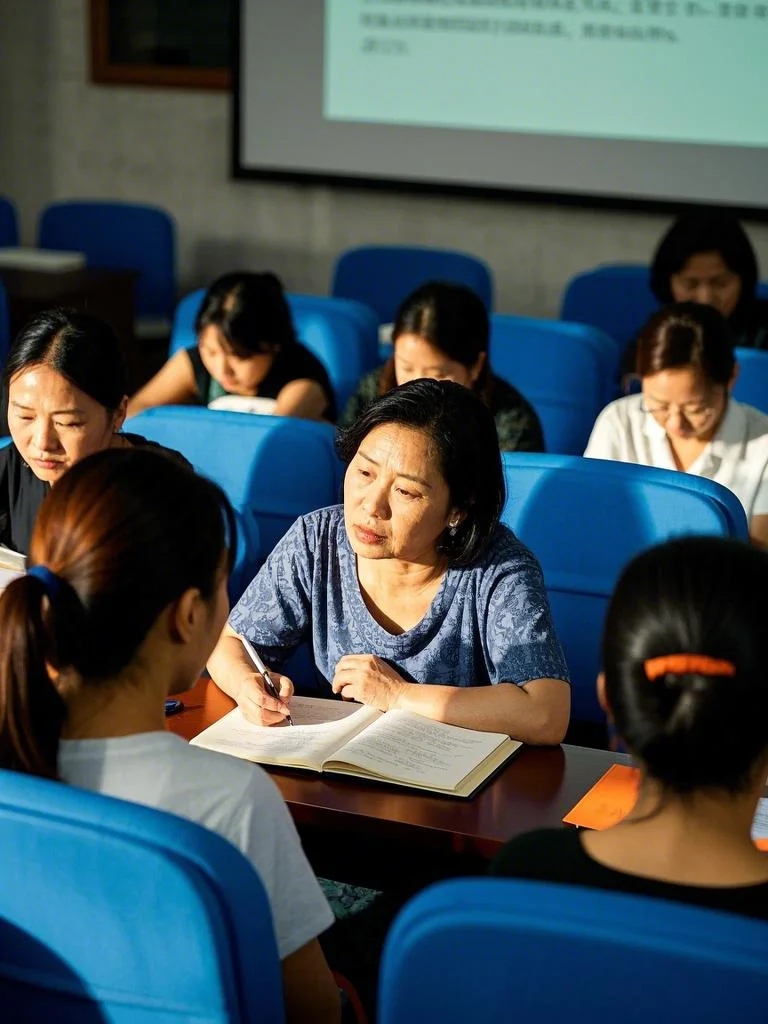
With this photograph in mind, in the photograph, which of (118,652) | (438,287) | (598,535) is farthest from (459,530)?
(438,287)

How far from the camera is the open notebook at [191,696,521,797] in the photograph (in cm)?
175

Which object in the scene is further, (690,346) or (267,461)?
(690,346)

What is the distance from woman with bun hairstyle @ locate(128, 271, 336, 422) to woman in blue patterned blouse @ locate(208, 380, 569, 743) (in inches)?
58.3

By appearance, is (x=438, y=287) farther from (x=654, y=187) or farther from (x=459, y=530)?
(x=654, y=187)

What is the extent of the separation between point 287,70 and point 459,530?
4346 mm

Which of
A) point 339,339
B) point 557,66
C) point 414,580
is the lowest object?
point 414,580

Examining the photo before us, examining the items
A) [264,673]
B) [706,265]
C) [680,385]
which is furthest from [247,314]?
[264,673]

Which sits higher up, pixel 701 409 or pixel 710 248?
pixel 710 248

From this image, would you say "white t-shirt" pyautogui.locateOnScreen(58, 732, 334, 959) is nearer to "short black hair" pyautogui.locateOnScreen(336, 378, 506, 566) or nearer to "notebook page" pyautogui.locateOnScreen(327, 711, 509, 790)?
"notebook page" pyautogui.locateOnScreen(327, 711, 509, 790)

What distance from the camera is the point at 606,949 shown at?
3.26 feet

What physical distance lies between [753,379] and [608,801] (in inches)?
83.0

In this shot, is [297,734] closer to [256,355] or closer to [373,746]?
[373,746]

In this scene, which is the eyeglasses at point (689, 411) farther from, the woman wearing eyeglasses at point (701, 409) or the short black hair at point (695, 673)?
the short black hair at point (695, 673)

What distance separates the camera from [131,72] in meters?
6.32
